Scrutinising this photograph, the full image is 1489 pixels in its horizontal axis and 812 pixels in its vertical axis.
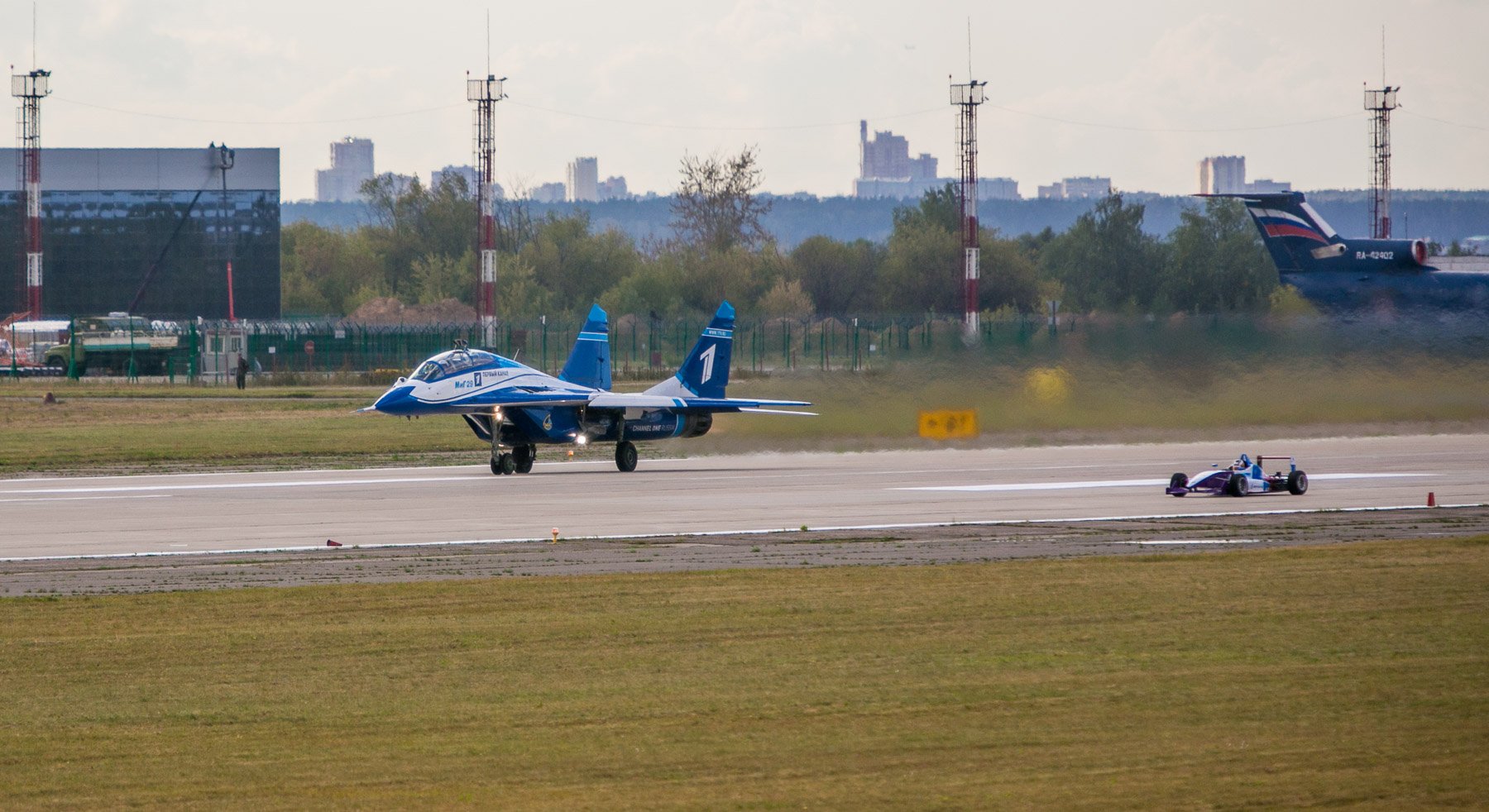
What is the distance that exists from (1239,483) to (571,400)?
13.2m

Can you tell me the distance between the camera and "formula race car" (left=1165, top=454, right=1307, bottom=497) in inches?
1077

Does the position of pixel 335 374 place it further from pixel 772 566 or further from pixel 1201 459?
pixel 772 566

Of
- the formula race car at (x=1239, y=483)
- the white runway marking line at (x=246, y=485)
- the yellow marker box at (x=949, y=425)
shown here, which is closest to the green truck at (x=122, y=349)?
the white runway marking line at (x=246, y=485)

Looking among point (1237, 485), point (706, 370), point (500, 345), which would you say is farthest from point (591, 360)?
point (500, 345)

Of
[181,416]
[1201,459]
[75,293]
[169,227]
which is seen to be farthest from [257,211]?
[1201,459]

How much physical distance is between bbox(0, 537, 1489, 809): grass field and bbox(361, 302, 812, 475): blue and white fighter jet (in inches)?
577

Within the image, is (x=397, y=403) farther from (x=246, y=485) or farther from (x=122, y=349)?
(x=122, y=349)

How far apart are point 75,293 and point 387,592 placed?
9337 cm

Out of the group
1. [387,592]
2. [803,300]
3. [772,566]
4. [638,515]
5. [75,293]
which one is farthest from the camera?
[803,300]

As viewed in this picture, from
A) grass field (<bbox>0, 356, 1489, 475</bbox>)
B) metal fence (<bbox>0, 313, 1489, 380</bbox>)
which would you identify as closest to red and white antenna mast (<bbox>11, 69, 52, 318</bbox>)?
metal fence (<bbox>0, 313, 1489, 380</bbox>)

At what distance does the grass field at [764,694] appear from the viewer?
29.5 feet

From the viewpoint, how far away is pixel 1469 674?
1180 centimetres

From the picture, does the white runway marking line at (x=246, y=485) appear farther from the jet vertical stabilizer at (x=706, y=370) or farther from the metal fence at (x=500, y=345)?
the metal fence at (x=500, y=345)

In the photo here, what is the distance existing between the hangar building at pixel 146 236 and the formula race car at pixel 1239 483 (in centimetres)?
8419
